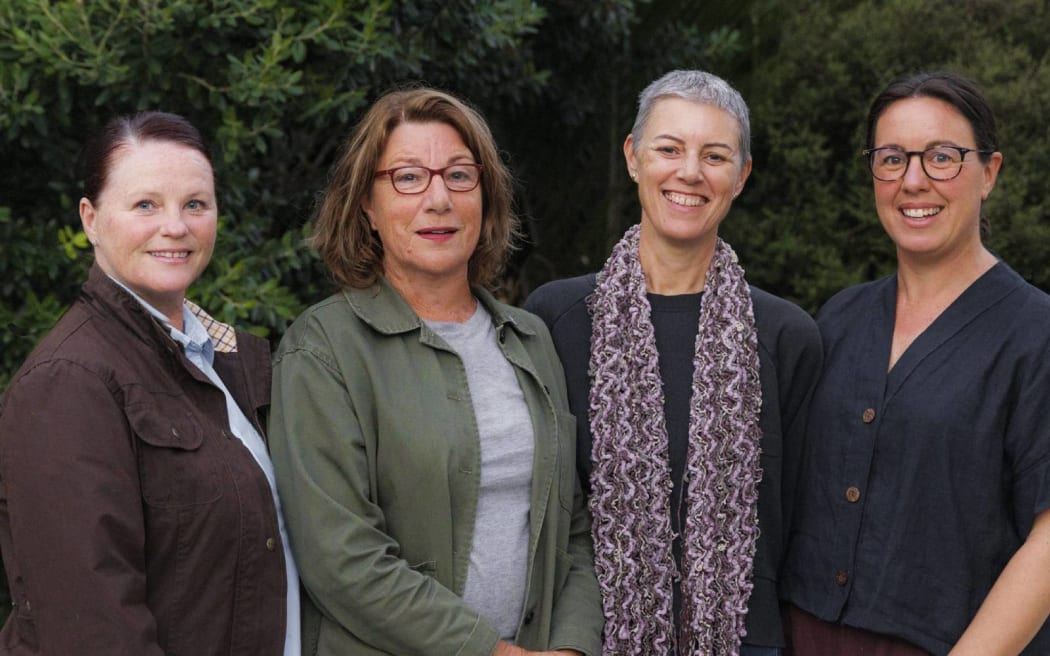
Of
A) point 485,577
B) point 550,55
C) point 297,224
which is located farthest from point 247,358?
point 550,55

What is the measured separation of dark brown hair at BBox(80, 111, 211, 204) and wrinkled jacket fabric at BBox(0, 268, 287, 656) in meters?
0.20

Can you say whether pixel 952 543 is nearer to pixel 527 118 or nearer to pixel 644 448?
pixel 644 448

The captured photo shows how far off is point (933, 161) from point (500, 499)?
55.5 inches

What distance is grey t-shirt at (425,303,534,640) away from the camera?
2676mm

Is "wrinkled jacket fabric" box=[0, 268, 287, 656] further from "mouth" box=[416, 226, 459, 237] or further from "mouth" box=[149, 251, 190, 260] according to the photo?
"mouth" box=[416, 226, 459, 237]

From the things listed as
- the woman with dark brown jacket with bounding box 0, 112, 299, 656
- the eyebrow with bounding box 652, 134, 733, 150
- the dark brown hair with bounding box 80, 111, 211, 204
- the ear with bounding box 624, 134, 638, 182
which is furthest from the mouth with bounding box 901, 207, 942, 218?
the dark brown hair with bounding box 80, 111, 211, 204

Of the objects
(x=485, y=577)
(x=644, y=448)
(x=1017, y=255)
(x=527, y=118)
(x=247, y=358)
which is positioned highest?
(x=527, y=118)

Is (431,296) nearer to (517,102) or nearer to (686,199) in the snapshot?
(686,199)

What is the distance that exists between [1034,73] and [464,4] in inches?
156

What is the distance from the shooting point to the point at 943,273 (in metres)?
3.01

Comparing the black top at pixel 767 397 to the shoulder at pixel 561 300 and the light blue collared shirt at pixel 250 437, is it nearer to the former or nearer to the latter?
the shoulder at pixel 561 300

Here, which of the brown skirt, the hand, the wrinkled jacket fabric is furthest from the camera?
the brown skirt

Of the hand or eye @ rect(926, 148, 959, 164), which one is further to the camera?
eye @ rect(926, 148, 959, 164)

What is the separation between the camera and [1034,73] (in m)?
6.96
